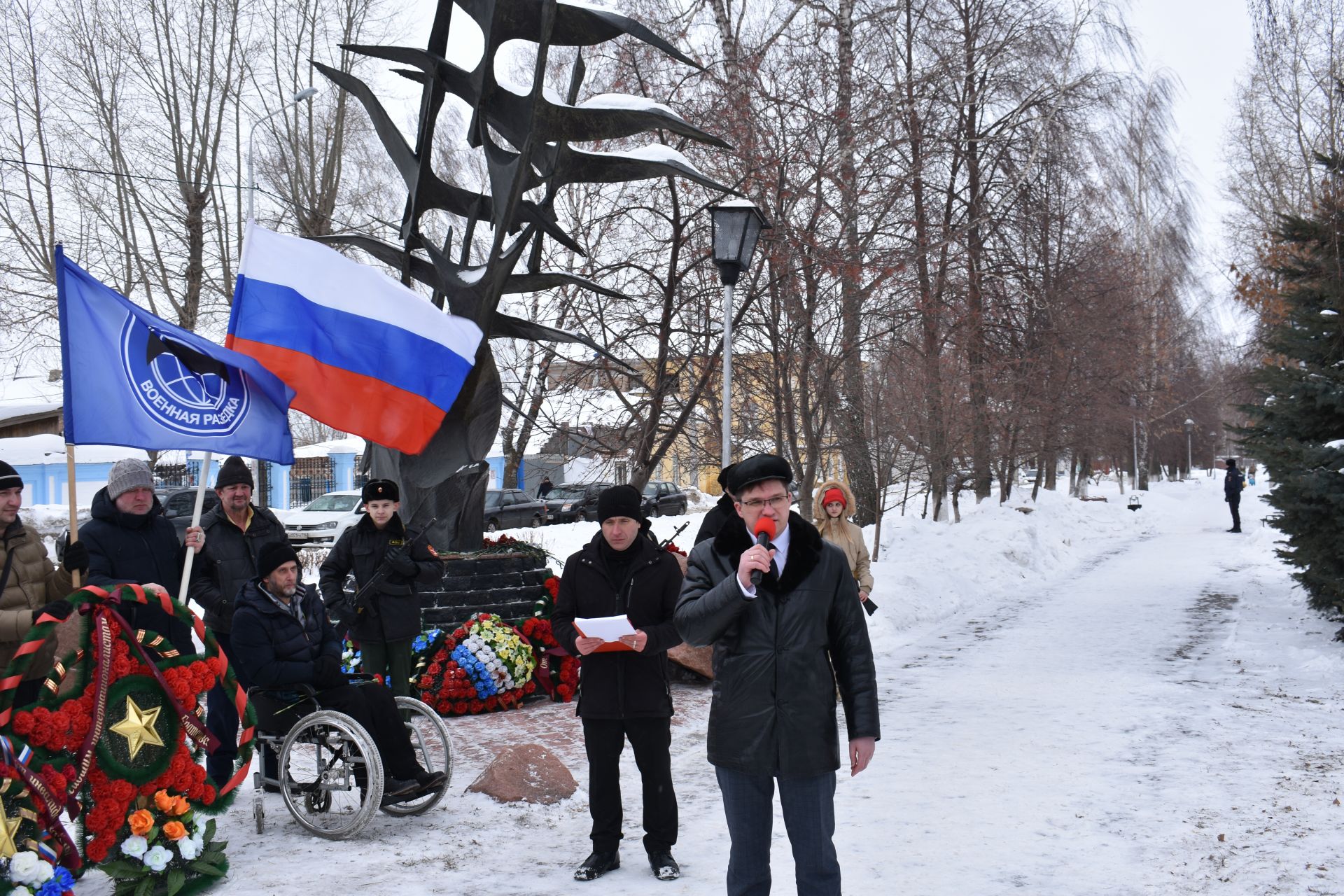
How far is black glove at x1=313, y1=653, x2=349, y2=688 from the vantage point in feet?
19.1

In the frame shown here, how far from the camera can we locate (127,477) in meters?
6.16

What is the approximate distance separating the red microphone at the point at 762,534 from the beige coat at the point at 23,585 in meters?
3.43

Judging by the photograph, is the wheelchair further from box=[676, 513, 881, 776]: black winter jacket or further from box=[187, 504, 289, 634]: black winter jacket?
box=[676, 513, 881, 776]: black winter jacket

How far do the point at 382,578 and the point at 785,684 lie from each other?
3.74 metres

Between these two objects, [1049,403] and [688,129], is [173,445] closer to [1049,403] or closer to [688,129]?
[688,129]

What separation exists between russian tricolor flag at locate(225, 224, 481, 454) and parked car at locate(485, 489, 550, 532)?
26063 mm

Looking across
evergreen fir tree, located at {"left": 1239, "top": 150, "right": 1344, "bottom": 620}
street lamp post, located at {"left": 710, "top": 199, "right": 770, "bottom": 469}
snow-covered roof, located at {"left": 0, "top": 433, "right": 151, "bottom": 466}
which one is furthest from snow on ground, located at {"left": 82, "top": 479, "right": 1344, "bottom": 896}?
snow-covered roof, located at {"left": 0, "top": 433, "right": 151, "bottom": 466}

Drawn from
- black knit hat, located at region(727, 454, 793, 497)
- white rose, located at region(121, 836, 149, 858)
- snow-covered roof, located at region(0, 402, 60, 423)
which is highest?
snow-covered roof, located at region(0, 402, 60, 423)

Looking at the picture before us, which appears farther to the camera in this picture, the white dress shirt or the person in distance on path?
the person in distance on path

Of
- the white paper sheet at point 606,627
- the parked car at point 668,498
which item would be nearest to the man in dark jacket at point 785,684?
the white paper sheet at point 606,627

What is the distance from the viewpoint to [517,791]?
21.1 feet

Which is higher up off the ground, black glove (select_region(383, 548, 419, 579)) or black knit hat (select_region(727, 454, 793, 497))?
black knit hat (select_region(727, 454, 793, 497))

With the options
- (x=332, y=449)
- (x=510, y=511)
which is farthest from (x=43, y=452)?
(x=510, y=511)

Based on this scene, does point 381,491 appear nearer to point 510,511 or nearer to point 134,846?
point 134,846
